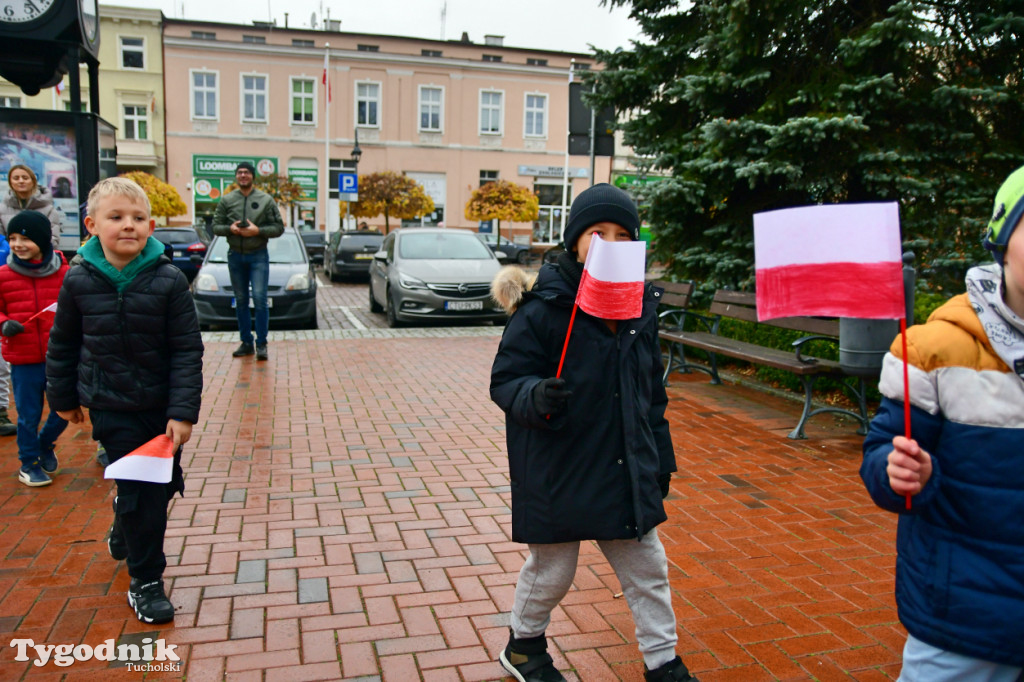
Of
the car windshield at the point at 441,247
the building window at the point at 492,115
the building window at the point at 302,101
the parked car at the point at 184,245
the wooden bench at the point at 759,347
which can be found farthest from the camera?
the building window at the point at 492,115

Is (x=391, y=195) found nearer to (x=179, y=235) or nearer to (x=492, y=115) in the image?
(x=492, y=115)

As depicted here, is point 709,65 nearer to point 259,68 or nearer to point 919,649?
point 919,649

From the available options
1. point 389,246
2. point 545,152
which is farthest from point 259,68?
point 389,246

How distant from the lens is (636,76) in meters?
9.56

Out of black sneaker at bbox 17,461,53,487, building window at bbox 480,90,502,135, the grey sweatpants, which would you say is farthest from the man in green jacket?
building window at bbox 480,90,502,135

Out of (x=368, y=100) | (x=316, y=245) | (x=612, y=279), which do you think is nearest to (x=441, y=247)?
(x=612, y=279)

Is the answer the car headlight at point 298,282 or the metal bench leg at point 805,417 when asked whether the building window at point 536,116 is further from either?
the metal bench leg at point 805,417

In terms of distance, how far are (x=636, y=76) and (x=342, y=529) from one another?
23.2 ft

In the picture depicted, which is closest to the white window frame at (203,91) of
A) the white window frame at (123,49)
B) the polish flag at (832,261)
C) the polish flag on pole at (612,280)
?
the white window frame at (123,49)

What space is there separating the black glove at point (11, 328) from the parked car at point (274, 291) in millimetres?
6695

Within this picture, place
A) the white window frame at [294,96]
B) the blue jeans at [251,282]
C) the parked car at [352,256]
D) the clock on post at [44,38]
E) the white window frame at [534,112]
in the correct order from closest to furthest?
1. the clock on post at [44,38]
2. the blue jeans at [251,282]
3. the parked car at [352,256]
4. the white window frame at [294,96]
5. the white window frame at [534,112]

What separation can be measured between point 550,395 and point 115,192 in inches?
76.5

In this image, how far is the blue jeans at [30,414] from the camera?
15.6ft

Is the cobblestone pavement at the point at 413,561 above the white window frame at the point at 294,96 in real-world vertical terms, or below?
below
